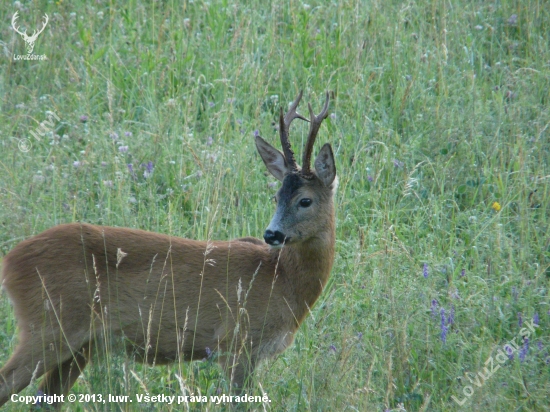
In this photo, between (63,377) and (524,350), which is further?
(63,377)

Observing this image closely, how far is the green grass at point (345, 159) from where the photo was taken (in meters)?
4.52

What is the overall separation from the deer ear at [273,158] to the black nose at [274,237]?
0.50 metres

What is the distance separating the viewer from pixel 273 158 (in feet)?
16.9

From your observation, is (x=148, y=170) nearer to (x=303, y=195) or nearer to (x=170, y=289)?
(x=303, y=195)

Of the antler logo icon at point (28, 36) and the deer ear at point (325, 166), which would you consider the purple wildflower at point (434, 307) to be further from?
the antler logo icon at point (28, 36)

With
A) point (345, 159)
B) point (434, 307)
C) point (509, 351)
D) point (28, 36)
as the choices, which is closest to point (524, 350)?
point (509, 351)

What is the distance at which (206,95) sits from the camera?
7398 mm

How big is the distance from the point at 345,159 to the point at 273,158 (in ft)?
4.79

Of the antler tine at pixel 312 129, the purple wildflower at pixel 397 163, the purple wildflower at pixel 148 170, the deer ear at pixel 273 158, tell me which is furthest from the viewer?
the purple wildflower at pixel 397 163

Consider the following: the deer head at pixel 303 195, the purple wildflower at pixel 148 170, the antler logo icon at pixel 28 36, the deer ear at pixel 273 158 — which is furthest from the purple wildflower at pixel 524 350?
the antler logo icon at pixel 28 36

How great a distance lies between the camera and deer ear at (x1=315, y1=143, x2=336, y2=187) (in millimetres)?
4910

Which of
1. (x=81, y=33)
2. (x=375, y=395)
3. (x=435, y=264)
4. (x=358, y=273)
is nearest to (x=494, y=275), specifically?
(x=435, y=264)

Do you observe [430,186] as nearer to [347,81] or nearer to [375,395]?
[347,81]

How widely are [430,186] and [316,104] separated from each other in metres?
1.31
